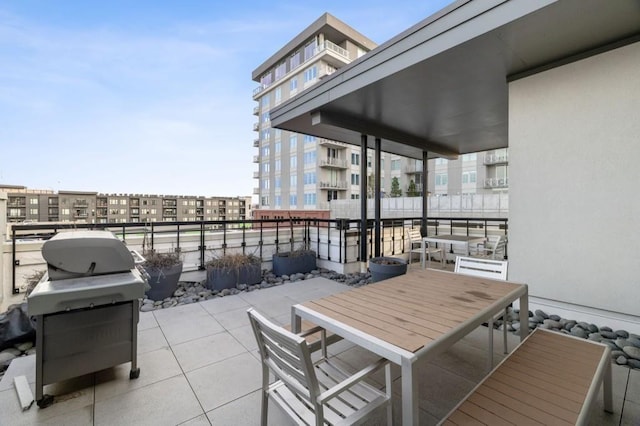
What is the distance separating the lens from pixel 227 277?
13.9 feet

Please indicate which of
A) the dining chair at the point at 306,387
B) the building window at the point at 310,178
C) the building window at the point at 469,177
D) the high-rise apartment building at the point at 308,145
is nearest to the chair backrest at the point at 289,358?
the dining chair at the point at 306,387

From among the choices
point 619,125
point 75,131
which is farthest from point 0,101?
point 619,125

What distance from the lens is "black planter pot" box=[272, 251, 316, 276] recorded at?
504 cm

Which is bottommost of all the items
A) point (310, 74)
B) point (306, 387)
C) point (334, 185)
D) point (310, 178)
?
point (306, 387)

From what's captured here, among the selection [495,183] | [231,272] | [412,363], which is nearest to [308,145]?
[495,183]

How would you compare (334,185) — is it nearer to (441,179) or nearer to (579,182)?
(441,179)

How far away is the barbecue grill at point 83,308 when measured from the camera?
1738 mm

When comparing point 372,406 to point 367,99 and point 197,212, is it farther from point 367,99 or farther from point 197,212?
point 197,212

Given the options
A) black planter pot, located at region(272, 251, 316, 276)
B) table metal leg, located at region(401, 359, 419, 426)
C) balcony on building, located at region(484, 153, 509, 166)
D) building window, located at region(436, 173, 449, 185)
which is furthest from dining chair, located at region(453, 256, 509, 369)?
building window, located at region(436, 173, 449, 185)

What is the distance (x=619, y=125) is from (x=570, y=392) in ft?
9.06

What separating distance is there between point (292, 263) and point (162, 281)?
211 centimetres

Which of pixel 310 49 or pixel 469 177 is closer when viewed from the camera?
pixel 469 177

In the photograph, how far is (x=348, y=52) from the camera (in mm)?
23203

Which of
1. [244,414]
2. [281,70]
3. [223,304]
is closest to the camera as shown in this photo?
[244,414]
